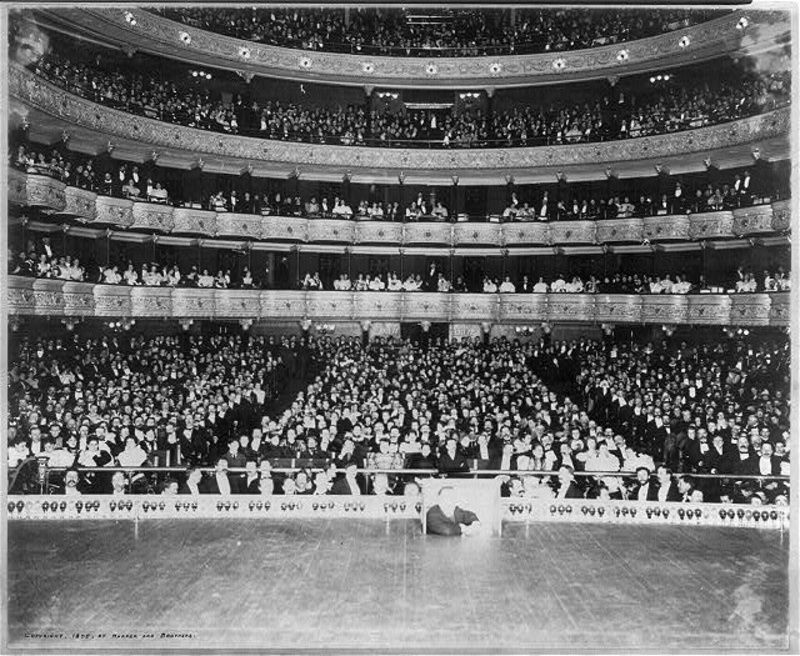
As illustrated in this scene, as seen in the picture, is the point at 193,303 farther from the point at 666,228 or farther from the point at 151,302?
the point at 666,228

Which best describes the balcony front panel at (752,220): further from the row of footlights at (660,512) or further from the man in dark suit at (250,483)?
the man in dark suit at (250,483)

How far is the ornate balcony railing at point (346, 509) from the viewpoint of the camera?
490 inches

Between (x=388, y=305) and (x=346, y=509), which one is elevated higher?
(x=388, y=305)

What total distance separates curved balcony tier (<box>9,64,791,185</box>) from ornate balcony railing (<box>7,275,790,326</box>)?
4.14 metres

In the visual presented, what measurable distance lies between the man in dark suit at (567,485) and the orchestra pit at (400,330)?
88mm

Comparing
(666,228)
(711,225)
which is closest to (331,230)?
(666,228)

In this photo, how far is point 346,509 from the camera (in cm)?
1312

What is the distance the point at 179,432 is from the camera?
1479cm

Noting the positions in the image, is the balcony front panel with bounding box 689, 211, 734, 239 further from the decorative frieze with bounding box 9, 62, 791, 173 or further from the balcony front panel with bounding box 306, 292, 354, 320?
the balcony front panel with bounding box 306, 292, 354, 320

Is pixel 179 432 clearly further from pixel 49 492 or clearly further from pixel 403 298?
pixel 403 298

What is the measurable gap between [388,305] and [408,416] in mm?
8761

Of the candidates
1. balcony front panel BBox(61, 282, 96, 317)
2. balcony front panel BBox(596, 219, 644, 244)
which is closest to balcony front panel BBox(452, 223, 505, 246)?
balcony front panel BBox(596, 219, 644, 244)

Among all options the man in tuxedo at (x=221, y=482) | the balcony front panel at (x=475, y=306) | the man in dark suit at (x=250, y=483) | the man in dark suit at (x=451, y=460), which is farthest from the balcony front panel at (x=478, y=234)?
the man in tuxedo at (x=221, y=482)

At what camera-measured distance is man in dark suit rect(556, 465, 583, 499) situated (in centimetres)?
1320
